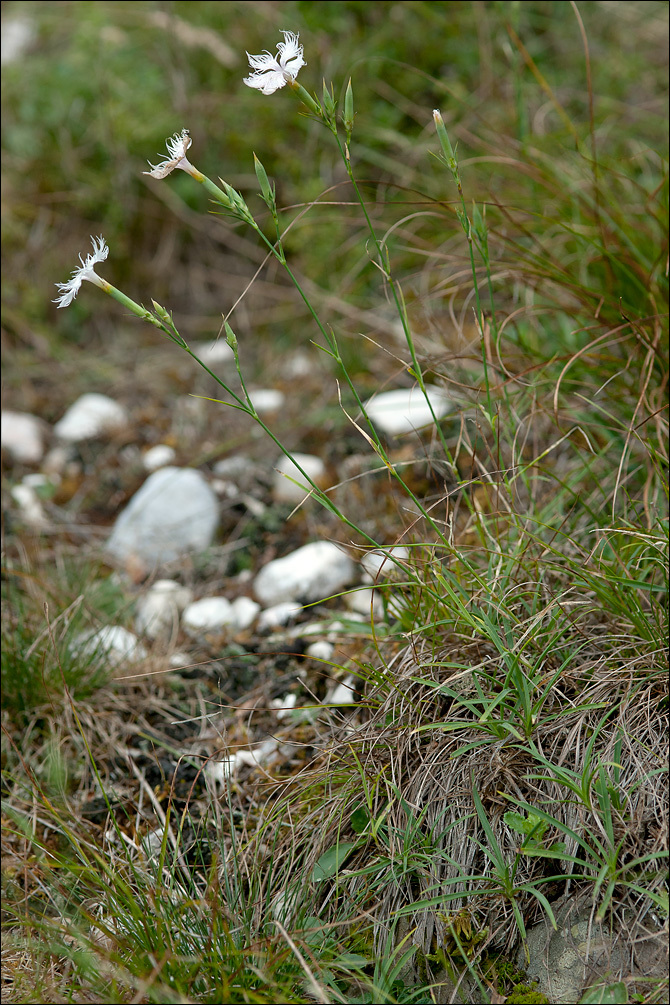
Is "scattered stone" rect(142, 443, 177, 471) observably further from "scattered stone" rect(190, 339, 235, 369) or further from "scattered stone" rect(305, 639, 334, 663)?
"scattered stone" rect(305, 639, 334, 663)

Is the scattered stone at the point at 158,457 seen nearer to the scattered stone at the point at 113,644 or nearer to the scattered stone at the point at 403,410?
the scattered stone at the point at 403,410

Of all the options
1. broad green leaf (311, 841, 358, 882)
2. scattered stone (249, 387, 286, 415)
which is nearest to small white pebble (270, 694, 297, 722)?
broad green leaf (311, 841, 358, 882)

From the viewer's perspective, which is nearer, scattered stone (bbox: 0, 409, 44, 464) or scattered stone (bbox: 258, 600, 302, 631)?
scattered stone (bbox: 258, 600, 302, 631)

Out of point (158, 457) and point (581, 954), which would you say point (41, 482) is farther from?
point (581, 954)

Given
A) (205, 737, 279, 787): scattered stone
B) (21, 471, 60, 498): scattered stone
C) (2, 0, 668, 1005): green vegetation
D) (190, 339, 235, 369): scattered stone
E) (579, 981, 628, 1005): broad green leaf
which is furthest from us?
(190, 339, 235, 369): scattered stone

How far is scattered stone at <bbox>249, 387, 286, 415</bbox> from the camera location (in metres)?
2.73

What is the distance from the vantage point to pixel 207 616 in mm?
2051

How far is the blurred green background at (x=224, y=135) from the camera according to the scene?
2.97 meters

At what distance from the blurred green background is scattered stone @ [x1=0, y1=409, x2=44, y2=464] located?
0.57 ft

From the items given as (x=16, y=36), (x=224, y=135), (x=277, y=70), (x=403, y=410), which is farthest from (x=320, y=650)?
(x=16, y=36)

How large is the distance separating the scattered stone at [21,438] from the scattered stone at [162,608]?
2.79 feet

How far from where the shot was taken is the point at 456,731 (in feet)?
4.55

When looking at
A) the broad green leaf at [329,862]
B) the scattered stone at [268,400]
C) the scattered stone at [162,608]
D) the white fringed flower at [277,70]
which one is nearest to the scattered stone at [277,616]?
the scattered stone at [162,608]

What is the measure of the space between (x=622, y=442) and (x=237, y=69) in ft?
7.76
